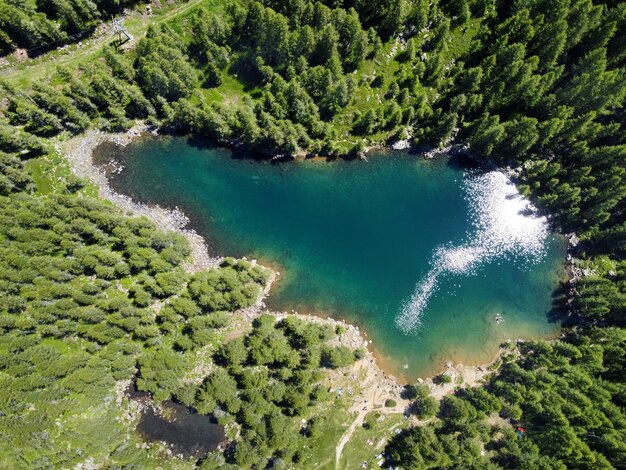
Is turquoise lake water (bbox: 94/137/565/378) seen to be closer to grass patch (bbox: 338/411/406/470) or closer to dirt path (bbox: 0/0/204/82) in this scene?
grass patch (bbox: 338/411/406/470)

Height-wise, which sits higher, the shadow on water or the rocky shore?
the rocky shore

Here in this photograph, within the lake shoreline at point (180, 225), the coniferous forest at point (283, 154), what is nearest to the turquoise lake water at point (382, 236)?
the lake shoreline at point (180, 225)

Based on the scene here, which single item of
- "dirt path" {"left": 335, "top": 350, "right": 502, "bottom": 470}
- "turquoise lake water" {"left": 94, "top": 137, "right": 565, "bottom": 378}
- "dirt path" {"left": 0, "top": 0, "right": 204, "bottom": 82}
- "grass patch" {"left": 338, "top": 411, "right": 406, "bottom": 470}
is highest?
"dirt path" {"left": 0, "top": 0, "right": 204, "bottom": 82}

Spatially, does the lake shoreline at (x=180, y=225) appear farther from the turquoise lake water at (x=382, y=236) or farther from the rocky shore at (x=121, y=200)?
the turquoise lake water at (x=382, y=236)

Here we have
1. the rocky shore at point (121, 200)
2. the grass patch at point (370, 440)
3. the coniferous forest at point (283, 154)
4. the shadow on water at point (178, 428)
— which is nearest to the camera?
the coniferous forest at point (283, 154)

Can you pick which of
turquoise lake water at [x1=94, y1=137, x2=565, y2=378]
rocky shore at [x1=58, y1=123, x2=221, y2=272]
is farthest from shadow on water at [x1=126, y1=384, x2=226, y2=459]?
rocky shore at [x1=58, y1=123, x2=221, y2=272]

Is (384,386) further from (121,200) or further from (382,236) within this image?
(121,200)
